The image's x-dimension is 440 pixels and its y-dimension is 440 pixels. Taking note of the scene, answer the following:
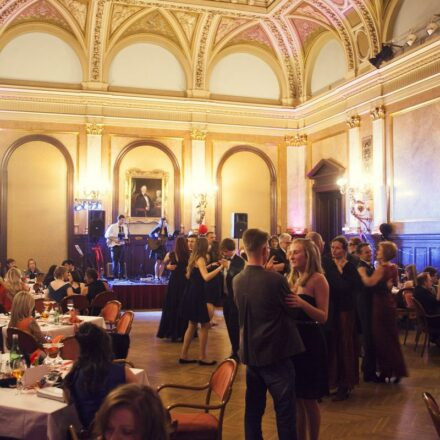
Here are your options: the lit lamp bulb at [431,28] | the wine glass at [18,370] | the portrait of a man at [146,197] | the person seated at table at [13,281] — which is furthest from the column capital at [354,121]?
the wine glass at [18,370]

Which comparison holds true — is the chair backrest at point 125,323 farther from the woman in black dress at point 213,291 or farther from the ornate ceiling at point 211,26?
the ornate ceiling at point 211,26

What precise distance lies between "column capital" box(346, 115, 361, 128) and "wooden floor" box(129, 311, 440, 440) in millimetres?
6278

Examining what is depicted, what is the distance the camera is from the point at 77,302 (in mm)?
7512

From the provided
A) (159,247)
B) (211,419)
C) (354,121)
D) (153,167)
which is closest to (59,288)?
(211,419)

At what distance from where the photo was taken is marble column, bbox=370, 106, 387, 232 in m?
12.0

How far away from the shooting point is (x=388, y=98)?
11.9 meters

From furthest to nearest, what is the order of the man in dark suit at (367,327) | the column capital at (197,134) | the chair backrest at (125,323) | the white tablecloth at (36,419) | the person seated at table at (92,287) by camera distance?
1. the column capital at (197,134)
2. the person seated at table at (92,287)
3. the man in dark suit at (367,327)
4. the chair backrest at (125,323)
5. the white tablecloth at (36,419)

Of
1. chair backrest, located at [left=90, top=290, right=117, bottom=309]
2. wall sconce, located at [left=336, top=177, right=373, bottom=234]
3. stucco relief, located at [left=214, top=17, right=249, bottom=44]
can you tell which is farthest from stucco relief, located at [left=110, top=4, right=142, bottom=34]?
chair backrest, located at [left=90, top=290, right=117, bottom=309]

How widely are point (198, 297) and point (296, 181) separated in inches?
360

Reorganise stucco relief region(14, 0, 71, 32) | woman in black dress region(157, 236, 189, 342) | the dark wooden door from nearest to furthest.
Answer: woman in black dress region(157, 236, 189, 342) → stucco relief region(14, 0, 71, 32) → the dark wooden door

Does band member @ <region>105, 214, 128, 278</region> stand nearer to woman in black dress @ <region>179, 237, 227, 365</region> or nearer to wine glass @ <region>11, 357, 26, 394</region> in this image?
woman in black dress @ <region>179, 237, 227, 365</region>

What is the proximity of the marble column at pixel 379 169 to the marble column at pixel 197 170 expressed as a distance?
4573 mm

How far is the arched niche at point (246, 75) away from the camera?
15391mm

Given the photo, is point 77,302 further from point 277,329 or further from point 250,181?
point 250,181
